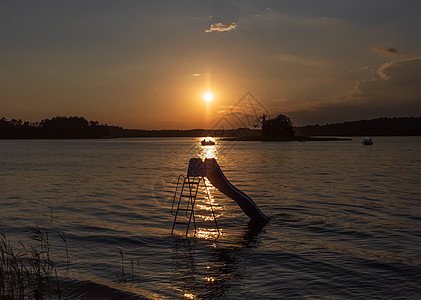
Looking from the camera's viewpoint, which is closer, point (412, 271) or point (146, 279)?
point (146, 279)

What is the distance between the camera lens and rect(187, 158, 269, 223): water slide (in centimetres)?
1584

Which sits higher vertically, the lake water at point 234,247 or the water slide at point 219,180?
the water slide at point 219,180

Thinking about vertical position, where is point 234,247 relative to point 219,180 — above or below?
below

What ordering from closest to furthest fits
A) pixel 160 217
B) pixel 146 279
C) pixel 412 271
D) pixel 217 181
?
pixel 146 279 < pixel 412 271 < pixel 217 181 < pixel 160 217

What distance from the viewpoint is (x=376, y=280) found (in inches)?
452

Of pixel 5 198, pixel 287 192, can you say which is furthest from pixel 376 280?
pixel 5 198

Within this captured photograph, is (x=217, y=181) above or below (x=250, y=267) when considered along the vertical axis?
above

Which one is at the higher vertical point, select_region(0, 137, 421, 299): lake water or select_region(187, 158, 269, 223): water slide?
select_region(187, 158, 269, 223): water slide

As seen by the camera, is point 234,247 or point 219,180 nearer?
point 234,247

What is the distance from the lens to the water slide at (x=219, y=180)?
52.0 feet

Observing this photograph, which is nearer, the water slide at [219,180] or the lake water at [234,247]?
the lake water at [234,247]

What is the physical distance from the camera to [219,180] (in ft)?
58.0

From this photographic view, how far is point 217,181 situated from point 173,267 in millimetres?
5947

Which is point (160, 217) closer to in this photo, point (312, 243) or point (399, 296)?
point (312, 243)
